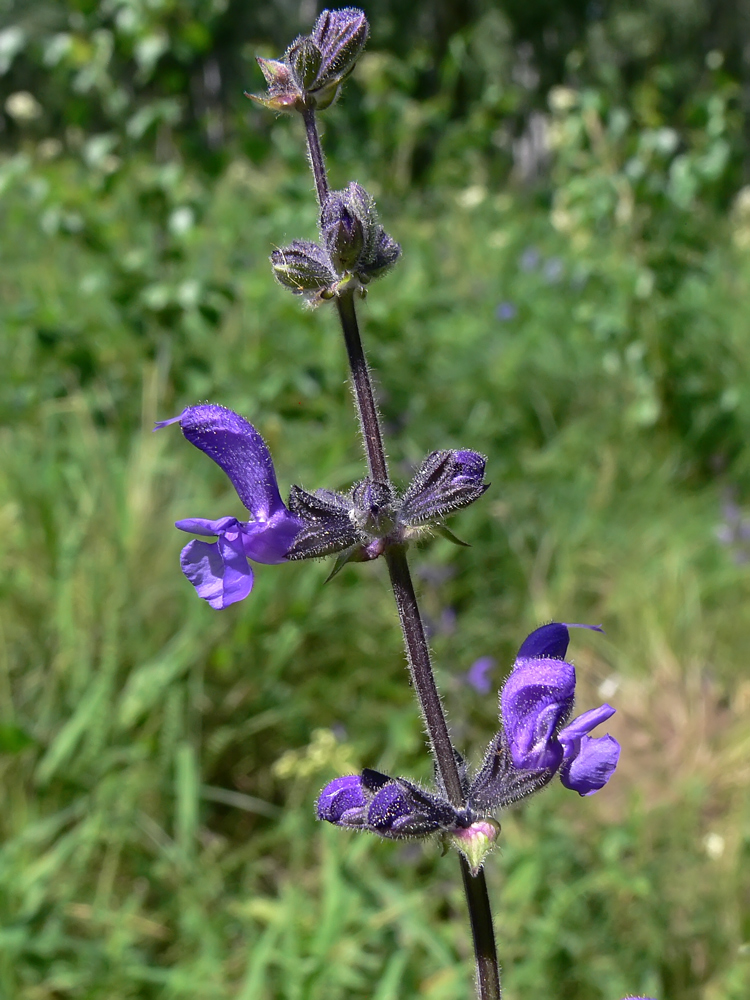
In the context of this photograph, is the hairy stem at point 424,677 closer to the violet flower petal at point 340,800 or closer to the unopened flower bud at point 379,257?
the violet flower petal at point 340,800

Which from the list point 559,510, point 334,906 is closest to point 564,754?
point 334,906

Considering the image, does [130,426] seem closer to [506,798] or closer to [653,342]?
[653,342]

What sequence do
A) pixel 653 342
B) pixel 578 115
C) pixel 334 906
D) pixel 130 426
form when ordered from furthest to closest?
pixel 578 115 < pixel 653 342 < pixel 130 426 < pixel 334 906

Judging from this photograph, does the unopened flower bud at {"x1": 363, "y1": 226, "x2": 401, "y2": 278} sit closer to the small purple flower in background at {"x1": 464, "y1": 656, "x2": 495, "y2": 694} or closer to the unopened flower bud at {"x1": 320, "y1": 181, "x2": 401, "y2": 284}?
the unopened flower bud at {"x1": 320, "y1": 181, "x2": 401, "y2": 284}

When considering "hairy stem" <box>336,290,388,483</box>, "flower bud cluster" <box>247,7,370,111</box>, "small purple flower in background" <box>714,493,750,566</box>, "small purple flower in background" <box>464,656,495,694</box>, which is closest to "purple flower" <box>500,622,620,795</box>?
"hairy stem" <box>336,290,388,483</box>

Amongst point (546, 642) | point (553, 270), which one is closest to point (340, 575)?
point (546, 642)
